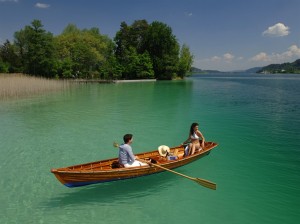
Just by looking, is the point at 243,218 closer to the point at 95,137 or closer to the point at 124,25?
the point at 95,137

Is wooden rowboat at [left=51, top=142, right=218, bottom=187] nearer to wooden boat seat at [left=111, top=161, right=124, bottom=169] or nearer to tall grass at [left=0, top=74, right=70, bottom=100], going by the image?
wooden boat seat at [left=111, top=161, right=124, bottom=169]

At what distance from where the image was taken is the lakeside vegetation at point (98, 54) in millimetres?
53562

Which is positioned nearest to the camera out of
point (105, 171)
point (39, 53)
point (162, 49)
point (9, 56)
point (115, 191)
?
point (105, 171)

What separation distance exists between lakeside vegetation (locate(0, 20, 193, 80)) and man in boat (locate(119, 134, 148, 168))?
49.8 meters

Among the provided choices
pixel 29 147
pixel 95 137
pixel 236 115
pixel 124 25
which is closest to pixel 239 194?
pixel 95 137

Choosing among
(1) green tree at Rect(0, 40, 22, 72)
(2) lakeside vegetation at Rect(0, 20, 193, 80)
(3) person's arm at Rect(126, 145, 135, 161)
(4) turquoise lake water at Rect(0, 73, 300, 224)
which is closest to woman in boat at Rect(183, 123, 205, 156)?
(4) turquoise lake water at Rect(0, 73, 300, 224)

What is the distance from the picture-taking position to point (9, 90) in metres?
29.5

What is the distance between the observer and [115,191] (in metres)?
8.17

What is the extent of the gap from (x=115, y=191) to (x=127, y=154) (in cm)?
122

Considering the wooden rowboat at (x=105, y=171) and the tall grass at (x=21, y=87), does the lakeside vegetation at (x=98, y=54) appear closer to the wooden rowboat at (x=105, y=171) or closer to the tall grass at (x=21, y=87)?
the tall grass at (x=21, y=87)

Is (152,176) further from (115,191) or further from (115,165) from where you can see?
(115,191)

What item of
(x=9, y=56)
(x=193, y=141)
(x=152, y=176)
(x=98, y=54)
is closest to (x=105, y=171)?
(x=152, y=176)

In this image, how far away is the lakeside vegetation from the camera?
53562 mm

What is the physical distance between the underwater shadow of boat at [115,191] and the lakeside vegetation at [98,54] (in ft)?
163
